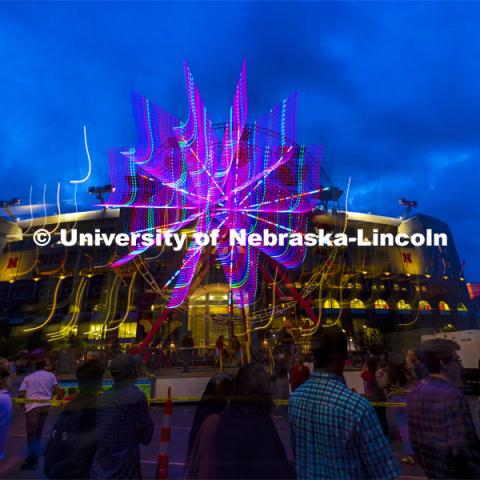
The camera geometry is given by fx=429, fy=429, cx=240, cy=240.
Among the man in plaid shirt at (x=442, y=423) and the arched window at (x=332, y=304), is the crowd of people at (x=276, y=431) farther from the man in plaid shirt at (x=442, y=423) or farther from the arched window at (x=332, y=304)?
the arched window at (x=332, y=304)

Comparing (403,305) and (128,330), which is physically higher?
(403,305)

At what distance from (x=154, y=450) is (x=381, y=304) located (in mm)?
48867

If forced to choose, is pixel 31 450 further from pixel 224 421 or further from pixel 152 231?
pixel 152 231

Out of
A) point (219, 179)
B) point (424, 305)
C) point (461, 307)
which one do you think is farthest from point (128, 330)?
point (461, 307)

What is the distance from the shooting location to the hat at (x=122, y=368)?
378cm

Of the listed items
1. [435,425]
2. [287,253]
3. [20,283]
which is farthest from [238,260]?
[20,283]

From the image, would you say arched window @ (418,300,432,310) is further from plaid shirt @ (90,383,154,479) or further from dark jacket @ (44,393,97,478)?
dark jacket @ (44,393,97,478)

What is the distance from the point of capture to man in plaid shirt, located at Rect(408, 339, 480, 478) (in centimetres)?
294

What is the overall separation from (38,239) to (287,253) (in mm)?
41828

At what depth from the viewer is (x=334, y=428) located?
2.31 meters

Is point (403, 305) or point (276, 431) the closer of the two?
point (276, 431)

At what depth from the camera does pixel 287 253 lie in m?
21.2

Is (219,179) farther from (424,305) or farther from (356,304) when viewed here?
(424,305)

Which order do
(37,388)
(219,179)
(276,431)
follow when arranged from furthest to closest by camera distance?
(219,179), (37,388), (276,431)
